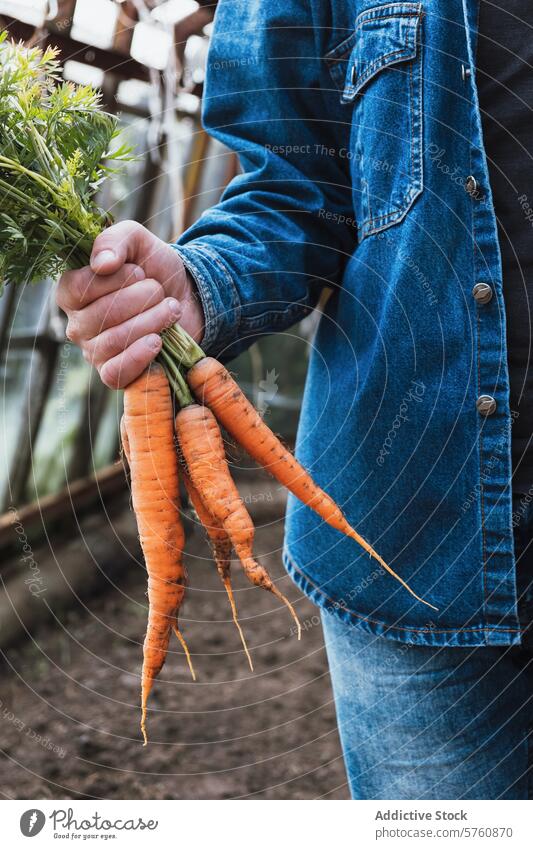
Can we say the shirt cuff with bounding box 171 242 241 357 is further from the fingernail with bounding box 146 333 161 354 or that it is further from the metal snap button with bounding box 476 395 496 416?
the metal snap button with bounding box 476 395 496 416

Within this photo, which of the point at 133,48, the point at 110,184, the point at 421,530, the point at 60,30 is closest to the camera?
the point at 421,530

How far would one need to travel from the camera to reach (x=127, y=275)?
709 mm

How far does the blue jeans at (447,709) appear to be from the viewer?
32.8 inches

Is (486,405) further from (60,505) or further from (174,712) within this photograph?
(60,505)

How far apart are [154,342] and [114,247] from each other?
0.09 metres

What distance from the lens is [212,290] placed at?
2.57 ft

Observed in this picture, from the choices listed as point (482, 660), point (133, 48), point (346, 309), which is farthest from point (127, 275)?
point (133, 48)

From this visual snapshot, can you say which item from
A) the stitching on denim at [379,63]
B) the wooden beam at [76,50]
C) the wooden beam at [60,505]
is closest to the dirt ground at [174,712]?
the wooden beam at [60,505]

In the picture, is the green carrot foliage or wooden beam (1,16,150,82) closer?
the green carrot foliage

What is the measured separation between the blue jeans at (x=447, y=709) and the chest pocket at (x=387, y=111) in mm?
331

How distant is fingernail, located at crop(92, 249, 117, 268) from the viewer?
0.68 meters

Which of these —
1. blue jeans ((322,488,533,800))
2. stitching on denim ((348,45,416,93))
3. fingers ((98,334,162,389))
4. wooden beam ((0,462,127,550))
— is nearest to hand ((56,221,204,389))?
fingers ((98,334,162,389))
